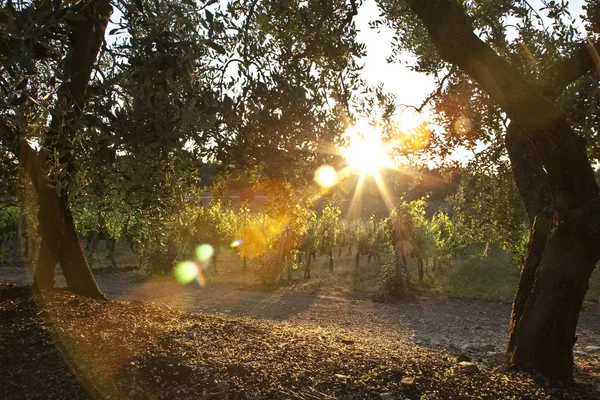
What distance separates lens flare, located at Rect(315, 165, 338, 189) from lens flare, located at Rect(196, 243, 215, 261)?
92.7 feet

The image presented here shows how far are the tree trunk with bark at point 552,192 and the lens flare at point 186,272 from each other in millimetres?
24660

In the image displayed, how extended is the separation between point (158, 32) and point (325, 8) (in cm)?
280

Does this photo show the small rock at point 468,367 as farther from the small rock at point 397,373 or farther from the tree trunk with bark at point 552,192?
the small rock at point 397,373

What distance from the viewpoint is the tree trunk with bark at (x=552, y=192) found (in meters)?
4.75

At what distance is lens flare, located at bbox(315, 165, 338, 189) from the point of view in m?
6.04

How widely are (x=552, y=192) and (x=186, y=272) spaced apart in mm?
28597

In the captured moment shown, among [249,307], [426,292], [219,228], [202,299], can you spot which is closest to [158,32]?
[249,307]

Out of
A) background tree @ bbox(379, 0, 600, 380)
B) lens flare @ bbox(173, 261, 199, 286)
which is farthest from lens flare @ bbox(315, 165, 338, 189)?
lens flare @ bbox(173, 261, 199, 286)

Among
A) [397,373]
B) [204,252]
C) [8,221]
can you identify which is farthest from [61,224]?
[8,221]

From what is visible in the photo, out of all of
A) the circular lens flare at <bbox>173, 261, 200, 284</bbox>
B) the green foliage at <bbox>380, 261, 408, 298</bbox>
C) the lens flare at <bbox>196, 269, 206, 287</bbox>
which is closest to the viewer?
the green foliage at <bbox>380, 261, 408, 298</bbox>

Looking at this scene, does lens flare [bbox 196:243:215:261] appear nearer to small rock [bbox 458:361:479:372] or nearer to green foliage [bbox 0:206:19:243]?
green foliage [bbox 0:206:19:243]

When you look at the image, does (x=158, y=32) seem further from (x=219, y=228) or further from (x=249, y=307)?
(x=219, y=228)

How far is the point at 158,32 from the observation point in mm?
3719

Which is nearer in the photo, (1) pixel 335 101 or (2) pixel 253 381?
(2) pixel 253 381
